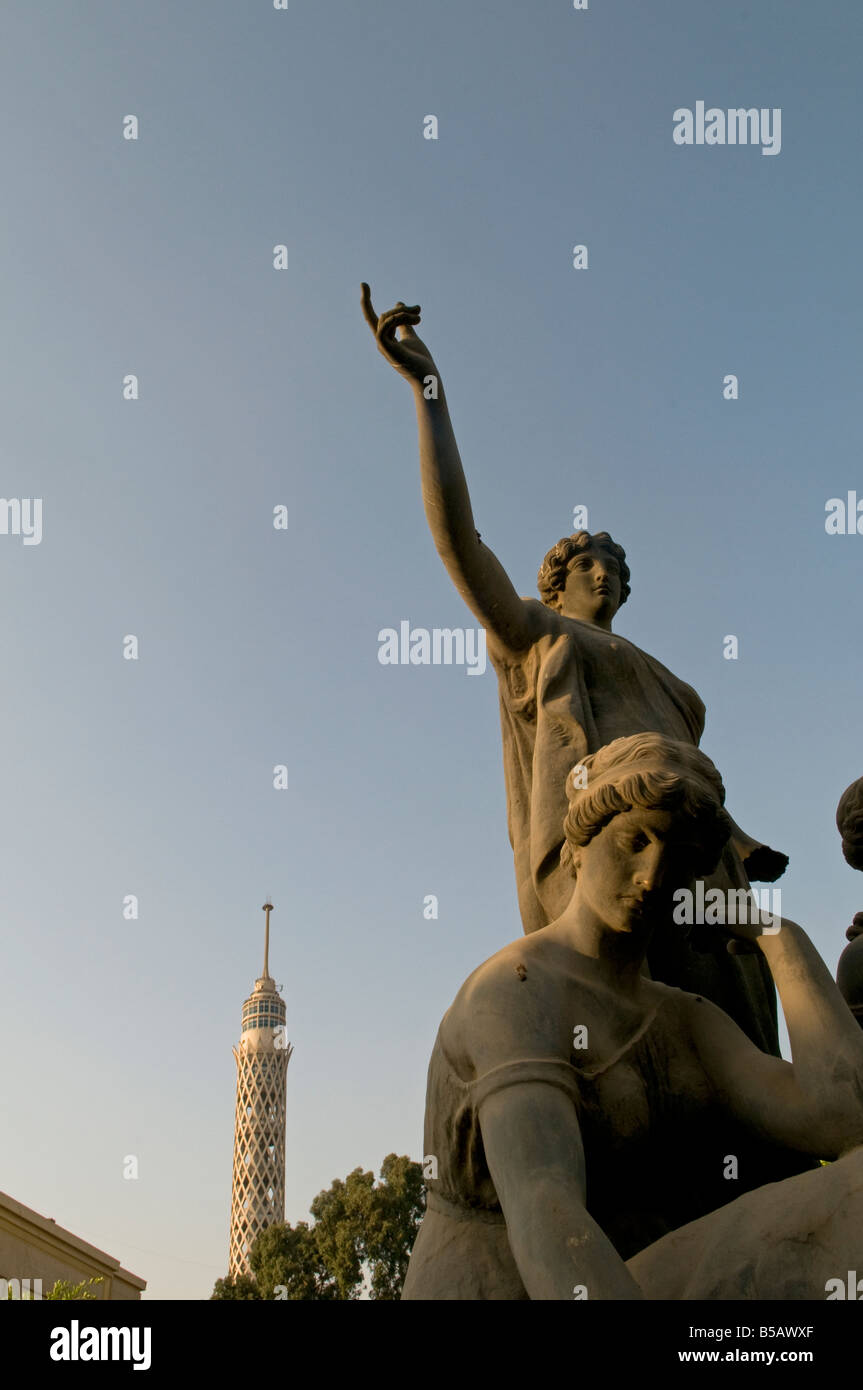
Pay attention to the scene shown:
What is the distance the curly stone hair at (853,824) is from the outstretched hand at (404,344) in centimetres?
239

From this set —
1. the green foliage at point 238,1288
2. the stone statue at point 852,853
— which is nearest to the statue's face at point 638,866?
the stone statue at point 852,853

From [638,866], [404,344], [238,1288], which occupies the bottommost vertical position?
[238,1288]

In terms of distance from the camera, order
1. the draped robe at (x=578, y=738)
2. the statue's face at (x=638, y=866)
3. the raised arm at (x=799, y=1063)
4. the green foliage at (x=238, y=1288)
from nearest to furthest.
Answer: the raised arm at (x=799, y=1063), the statue's face at (x=638, y=866), the draped robe at (x=578, y=738), the green foliage at (x=238, y=1288)

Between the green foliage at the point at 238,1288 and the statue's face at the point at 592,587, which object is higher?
the statue's face at the point at 592,587

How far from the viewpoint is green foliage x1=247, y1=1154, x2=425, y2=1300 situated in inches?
1367

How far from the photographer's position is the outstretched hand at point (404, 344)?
4.39 metres

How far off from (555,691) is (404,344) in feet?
4.53

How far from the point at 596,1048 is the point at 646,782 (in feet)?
1.97

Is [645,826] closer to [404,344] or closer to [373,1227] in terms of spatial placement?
[404,344]

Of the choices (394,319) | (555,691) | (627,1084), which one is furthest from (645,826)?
(394,319)

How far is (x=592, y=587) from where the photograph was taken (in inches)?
216

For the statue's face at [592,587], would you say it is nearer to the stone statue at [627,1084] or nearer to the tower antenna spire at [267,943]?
the stone statue at [627,1084]

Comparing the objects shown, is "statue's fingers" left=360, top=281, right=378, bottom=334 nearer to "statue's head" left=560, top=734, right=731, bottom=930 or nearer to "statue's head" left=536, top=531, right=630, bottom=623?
"statue's head" left=536, top=531, right=630, bottom=623

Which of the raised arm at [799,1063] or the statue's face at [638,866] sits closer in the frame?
the raised arm at [799,1063]
